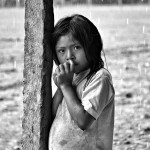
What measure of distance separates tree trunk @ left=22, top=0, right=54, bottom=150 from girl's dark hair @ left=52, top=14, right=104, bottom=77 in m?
0.06

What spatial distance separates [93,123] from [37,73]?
359 millimetres

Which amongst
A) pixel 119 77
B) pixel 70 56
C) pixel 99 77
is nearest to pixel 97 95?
pixel 99 77

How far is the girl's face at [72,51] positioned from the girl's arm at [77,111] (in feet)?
0.47

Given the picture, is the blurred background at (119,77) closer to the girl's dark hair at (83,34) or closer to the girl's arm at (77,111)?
the girl's dark hair at (83,34)

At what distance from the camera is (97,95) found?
1.56 metres

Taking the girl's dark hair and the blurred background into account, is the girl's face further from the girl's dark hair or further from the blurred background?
the blurred background

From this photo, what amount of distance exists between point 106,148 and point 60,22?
644mm

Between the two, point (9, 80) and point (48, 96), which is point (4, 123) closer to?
point (9, 80)

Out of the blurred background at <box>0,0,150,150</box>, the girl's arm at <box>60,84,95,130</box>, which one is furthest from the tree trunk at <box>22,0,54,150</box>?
the blurred background at <box>0,0,150,150</box>

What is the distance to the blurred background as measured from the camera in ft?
12.8

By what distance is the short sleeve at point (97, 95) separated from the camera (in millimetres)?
1545

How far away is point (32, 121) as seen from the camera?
1.74 meters

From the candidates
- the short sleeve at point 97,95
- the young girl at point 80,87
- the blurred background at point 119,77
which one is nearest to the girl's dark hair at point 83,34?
the young girl at point 80,87

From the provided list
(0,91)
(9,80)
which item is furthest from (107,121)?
(9,80)
